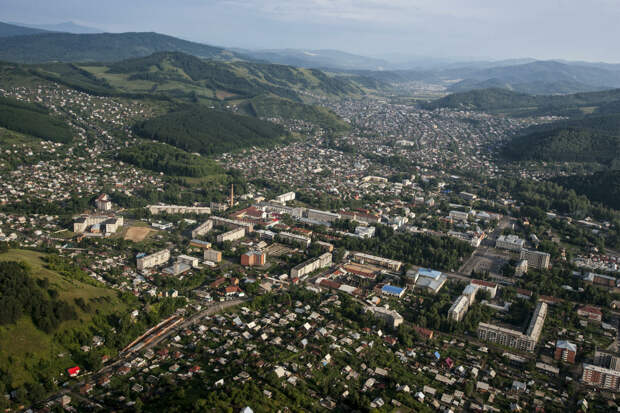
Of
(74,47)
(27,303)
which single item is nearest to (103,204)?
(27,303)

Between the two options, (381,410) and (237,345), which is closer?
(381,410)

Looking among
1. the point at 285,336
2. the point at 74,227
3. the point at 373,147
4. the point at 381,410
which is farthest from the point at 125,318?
the point at 373,147

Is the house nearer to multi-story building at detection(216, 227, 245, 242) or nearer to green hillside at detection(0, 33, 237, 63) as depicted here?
multi-story building at detection(216, 227, 245, 242)

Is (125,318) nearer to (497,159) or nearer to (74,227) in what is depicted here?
(74,227)

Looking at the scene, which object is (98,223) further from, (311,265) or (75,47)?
(75,47)

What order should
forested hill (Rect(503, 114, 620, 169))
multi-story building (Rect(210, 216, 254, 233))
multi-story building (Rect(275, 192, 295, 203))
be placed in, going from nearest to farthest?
multi-story building (Rect(210, 216, 254, 233)) → multi-story building (Rect(275, 192, 295, 203)) → forested hill (Rect(503, 114, 620, 169))

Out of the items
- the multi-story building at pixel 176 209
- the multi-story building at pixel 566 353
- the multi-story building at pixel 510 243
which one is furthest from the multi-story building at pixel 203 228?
the multi-story building at pixel 566 353

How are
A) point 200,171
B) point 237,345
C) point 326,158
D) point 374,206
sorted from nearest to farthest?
point 237,345, point 374,206, point 200,171, point 326,158

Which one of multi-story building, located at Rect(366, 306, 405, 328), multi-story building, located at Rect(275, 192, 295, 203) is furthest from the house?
multi-story building, located at Rect(275, 192, 295, 203)
